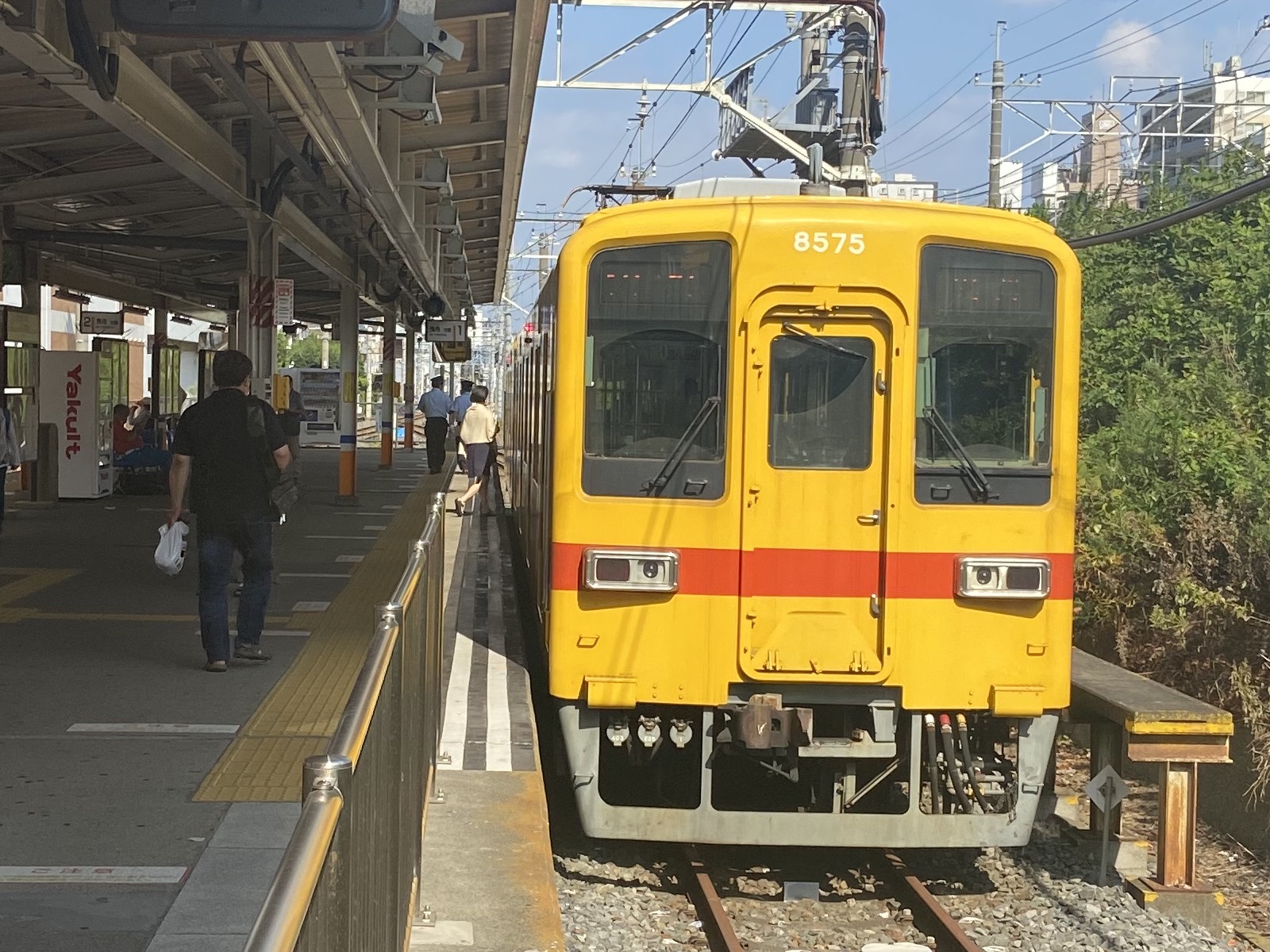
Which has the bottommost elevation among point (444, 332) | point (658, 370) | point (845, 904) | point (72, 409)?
point (845, 904)

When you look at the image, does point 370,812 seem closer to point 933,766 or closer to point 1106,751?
point 933,766

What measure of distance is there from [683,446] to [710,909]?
6.36 ft

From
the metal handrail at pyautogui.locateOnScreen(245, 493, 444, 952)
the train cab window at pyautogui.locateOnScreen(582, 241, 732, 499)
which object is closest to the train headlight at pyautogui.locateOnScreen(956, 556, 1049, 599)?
the train cab window at pyautogui.locateOnScreen(582, 241, 732, 499)

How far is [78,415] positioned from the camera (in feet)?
59.1

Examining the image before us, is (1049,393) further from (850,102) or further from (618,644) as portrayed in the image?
(850,102)

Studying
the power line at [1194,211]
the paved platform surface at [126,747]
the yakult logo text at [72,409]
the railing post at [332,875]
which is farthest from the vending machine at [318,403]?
the railing post at [332,875]

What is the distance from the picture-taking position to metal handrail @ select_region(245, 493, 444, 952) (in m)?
1.80

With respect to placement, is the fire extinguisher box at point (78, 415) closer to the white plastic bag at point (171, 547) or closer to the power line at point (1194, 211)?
the white plastic bag at point (171, 547)

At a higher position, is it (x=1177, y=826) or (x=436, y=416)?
(x=436, y=416)

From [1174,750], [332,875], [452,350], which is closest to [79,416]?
[452,350]

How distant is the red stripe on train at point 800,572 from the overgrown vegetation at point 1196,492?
3.51 metres

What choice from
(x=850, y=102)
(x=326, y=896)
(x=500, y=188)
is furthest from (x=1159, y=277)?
(x=326, y=896)

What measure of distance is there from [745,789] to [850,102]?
7.40 metres

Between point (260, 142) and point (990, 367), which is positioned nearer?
point (990, 367)
